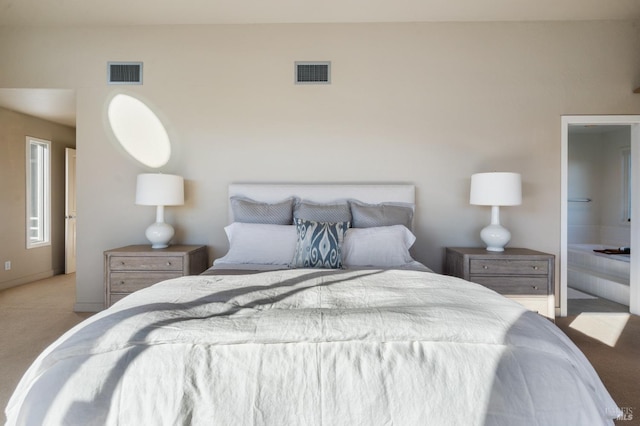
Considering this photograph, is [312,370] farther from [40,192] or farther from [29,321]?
[40,192]

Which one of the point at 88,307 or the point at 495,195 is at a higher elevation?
the point at 495,195

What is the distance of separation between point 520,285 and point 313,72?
2.73m

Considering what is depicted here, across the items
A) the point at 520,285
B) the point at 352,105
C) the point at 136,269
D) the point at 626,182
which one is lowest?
the point at 520,285

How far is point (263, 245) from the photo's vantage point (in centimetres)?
279

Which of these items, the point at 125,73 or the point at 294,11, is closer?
the point at 294,11

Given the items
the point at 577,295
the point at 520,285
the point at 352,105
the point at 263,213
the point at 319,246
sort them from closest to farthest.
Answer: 1. the point at 319,246
2. the point at 520,285
3. the point at 263,213
4. the point at 352,105
5. the point at 577,295

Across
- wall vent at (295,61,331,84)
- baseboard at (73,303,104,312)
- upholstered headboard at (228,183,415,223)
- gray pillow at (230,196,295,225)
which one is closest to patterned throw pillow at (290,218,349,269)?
gray pillow at (230,196,295,225)

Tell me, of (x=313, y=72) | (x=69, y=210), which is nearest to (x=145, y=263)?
(x=313, y=72)

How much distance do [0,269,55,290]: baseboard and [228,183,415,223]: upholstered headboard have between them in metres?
3.60

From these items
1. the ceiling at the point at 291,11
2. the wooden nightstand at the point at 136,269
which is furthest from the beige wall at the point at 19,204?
the wooden nightstand at the point at 136,269

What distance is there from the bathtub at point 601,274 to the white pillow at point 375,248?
9.45 ft

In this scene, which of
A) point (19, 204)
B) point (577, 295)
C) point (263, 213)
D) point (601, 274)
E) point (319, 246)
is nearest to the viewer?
point (319, 246)

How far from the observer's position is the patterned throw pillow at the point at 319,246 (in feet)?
8.36

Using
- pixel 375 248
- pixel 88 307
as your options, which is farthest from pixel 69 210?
pixel 375 248
